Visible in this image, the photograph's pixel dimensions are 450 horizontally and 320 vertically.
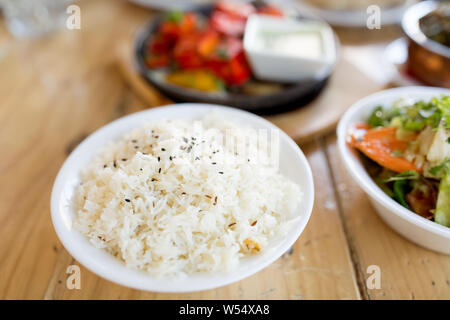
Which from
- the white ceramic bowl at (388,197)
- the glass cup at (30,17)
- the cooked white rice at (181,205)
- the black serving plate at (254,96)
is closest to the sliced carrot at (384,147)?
the white ceramic bowl at (388,197)

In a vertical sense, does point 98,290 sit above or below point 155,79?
below

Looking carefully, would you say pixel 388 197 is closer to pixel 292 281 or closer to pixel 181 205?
Result: pixel 292 281

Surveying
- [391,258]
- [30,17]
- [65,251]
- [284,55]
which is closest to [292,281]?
[391,258]

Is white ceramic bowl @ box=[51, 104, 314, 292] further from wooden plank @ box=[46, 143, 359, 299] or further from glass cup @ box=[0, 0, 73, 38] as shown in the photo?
glass cup @ box=[0, 0, 73, 38]

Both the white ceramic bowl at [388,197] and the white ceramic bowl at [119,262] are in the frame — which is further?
the white ceramic bowl at [388,197]

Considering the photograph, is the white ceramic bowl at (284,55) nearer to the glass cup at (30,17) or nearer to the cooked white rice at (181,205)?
the cooked white rice at (181,205)

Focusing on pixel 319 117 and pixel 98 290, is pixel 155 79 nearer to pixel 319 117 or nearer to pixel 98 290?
pixel 319 117
